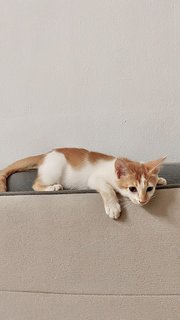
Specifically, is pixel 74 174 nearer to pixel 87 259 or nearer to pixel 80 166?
pixel 80 166

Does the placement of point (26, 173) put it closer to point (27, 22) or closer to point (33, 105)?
point (33, 105)

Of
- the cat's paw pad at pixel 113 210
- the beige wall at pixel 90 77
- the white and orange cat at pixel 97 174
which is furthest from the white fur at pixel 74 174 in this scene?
the beige wall at pixel 90 77

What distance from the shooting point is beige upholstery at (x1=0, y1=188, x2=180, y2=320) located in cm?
99

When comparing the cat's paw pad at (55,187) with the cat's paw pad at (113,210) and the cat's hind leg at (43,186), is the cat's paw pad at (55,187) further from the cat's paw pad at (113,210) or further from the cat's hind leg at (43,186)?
the cat's paw pad at (113,210)

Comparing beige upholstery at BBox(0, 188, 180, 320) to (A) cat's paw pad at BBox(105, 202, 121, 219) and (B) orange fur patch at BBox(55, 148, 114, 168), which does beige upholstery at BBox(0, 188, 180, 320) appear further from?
(B) orange fur patch at BBox(55, 148, 114, 168)

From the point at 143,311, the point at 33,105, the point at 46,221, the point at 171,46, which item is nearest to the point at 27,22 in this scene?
the point at 33,105

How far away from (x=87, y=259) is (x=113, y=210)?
0.47 ft

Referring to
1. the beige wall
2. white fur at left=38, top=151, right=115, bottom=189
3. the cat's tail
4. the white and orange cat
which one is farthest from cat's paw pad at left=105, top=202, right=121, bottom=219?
the beige wall

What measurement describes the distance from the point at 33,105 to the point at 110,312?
2.95 feet

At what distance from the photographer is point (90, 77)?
1602 mm

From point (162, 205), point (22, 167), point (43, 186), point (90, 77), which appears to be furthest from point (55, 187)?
point (90, 77)

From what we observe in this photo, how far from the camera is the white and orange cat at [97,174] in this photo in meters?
1.03

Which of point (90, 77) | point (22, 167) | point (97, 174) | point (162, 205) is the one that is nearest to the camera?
point (162, 205)

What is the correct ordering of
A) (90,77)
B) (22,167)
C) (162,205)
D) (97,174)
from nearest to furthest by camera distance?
(162,205)
(97,174)
(22,167)
(90,77)
